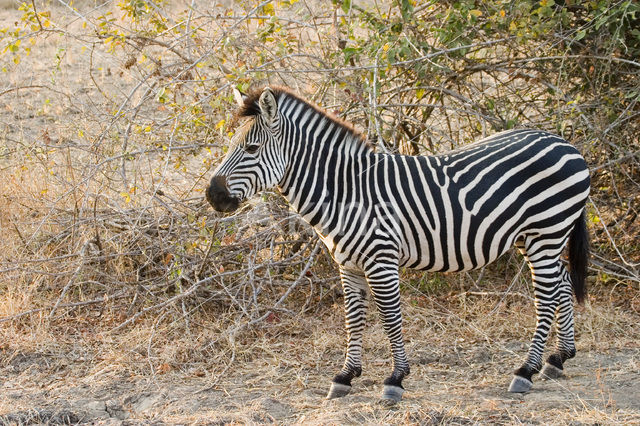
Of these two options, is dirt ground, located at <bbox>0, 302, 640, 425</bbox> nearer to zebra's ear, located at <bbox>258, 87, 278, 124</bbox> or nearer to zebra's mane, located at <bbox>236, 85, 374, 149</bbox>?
zebra's mane, located at <bbox>236, 85, 374, 149</bbox>

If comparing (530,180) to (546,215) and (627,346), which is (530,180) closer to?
(546,215)

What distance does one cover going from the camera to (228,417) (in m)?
4.24

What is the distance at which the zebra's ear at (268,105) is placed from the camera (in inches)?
170

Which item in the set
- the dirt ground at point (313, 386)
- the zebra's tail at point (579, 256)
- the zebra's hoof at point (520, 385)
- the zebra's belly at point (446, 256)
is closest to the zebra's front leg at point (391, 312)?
the dirt ground at point (313, 386)

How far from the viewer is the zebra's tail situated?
4.87 m

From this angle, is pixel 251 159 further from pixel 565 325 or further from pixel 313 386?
pixel 565 325

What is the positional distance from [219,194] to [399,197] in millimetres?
1124

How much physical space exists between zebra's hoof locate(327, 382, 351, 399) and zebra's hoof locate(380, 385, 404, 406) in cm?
27

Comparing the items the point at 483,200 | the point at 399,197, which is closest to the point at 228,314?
the point at 399,197

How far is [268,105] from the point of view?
14.3ft

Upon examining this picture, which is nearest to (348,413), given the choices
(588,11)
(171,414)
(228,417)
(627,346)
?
(228,417)

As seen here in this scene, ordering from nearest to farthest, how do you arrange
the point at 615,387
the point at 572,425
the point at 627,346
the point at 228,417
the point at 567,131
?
the point at 572,425, the point at 228,417, the point at 615,387, the point at 627,346, the point at 567,131

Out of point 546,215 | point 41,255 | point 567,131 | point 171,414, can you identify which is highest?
point 567,131

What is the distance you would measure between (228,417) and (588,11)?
14.4ft
